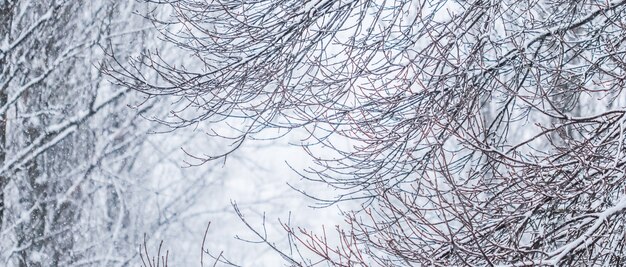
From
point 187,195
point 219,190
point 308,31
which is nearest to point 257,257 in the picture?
point 219,190

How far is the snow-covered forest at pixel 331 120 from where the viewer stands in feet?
15.6

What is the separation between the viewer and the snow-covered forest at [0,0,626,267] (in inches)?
187

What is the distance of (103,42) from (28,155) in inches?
72.5

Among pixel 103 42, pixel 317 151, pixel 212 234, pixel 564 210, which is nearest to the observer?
pixel 564 210

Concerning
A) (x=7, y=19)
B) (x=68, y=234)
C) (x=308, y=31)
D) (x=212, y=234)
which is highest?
(x=212, y=234)

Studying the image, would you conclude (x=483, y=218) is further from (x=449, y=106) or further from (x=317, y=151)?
(x=317, y=151)

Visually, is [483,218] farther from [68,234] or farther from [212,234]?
[212,234]

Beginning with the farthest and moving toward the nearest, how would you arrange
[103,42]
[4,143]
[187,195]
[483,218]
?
[187,195] → [103,42] → [4,143] → [483,218]

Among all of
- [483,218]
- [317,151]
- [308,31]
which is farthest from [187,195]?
[317,151]

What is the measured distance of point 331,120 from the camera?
6328 millimetres

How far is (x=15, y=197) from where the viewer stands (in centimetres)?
1058

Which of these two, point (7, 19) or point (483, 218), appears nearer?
point (483, 218)

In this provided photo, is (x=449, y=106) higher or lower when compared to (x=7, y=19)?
lower

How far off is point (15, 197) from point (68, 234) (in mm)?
847
